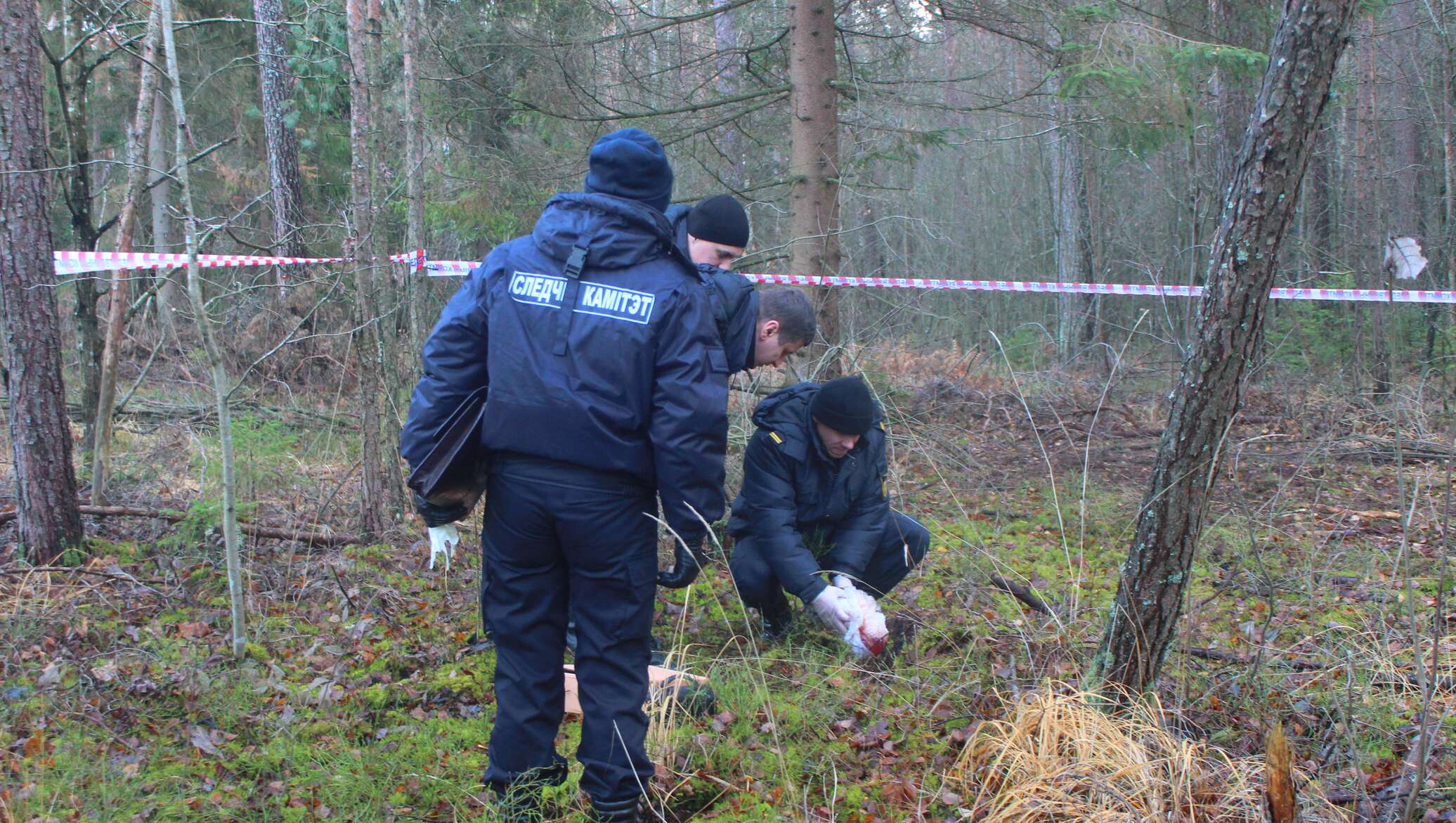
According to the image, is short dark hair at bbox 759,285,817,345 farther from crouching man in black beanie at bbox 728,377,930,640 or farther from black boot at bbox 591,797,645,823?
black boot at bbox 591,797,645,823

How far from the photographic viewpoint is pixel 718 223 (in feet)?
12.9

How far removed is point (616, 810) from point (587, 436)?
3.54 feet

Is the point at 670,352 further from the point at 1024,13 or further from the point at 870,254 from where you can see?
the point at 870,254

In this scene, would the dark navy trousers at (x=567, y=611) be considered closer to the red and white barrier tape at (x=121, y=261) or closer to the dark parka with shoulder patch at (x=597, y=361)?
the dark parka with shoulder patch at (x=597, y=361)

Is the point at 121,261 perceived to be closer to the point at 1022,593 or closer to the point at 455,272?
the point at 455,272

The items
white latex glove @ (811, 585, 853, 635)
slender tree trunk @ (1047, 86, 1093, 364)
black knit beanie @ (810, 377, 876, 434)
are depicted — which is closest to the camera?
white latex glove @ (811, 585, 853, 635)

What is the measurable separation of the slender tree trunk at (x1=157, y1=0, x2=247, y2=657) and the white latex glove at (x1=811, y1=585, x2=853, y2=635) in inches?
88.4

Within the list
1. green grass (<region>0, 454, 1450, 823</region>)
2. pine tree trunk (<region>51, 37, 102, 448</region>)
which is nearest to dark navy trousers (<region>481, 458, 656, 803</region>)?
green grass (<region>0, 454, 1450, 823</region>)

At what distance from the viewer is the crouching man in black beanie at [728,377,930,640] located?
3.77 metres

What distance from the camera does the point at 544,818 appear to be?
113 inches

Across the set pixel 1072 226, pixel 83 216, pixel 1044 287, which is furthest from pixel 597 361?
pixel 1072 226

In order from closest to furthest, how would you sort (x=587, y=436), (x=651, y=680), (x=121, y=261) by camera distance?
1. (x=587, y=436)
2. (x=651, y=680)
3. (x=121, y=261)

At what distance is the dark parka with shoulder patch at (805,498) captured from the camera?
3.82m

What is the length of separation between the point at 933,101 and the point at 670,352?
5679 millimetres
